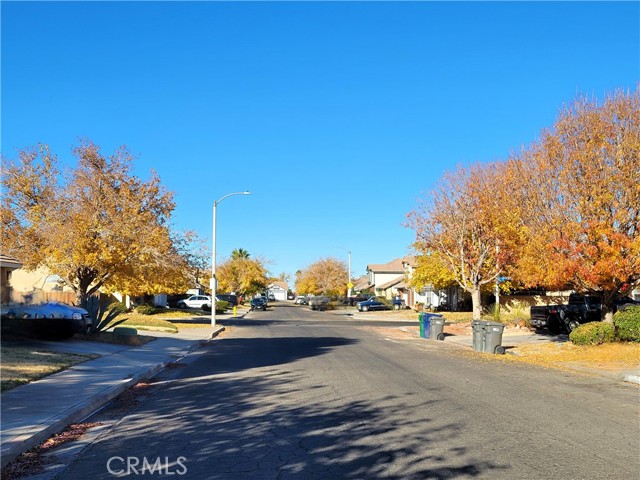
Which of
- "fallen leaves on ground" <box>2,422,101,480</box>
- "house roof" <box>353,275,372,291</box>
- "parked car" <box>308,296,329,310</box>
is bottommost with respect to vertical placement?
"fallen leaves on ground" <box>2,422,101,480</box>

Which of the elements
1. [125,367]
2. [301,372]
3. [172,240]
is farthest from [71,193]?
[301,372]

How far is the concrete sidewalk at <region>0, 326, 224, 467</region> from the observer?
26.2 ft

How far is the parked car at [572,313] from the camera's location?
88.0ft

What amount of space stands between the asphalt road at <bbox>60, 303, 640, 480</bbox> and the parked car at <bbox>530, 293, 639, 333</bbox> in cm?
1228

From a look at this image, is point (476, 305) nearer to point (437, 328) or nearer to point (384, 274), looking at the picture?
point (437, 328)

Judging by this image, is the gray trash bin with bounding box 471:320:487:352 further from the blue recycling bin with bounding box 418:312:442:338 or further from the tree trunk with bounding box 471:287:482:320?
the tree trunk with bounding box 471:287:482:320

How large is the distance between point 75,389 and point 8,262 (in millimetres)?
18878

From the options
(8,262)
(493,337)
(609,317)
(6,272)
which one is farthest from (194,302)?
(609,317)

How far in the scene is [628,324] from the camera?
18.9 meters

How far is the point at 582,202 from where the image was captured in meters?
19.4

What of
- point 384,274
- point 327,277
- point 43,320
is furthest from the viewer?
point 327,277

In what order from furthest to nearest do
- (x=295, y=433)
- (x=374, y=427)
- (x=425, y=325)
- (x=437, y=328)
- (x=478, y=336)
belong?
(x=425, y=325), (x=437, y=328), (x=478, y=336), (x=374, y=427), (x=295, y=433)

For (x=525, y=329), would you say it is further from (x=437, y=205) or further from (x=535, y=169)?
(x=535, y=169)

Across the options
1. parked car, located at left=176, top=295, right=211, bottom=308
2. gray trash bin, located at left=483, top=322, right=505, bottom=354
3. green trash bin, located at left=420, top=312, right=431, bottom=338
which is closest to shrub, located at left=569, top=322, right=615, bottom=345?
gray trash bin, located at left=483, top=322, right=505, bottom=354
